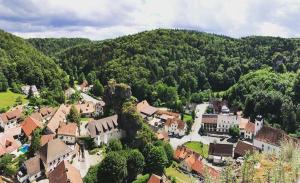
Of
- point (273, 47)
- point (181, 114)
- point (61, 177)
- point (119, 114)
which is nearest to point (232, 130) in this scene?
point (181, 114)

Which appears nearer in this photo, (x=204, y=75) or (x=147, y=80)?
(x=147, y=80)

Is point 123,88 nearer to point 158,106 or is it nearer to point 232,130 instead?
point 232,130

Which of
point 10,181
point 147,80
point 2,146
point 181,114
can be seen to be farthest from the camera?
point 147,80

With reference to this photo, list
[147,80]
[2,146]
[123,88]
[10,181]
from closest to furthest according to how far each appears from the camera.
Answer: [10,181] < [2,146] < [123,88] < [147,80]

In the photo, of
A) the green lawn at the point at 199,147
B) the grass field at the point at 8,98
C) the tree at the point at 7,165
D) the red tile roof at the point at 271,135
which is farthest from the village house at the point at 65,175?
the grass field at the point at 8,98

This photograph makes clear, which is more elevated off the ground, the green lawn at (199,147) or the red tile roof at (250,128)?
the red tile roof at (250,128)

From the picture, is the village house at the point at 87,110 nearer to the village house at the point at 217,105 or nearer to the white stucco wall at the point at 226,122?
the white stucco wall at the point at 226,122

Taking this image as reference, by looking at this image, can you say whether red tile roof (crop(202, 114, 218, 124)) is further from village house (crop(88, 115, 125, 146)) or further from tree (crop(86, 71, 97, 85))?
tree (crop(86, 71, 97, 85))
